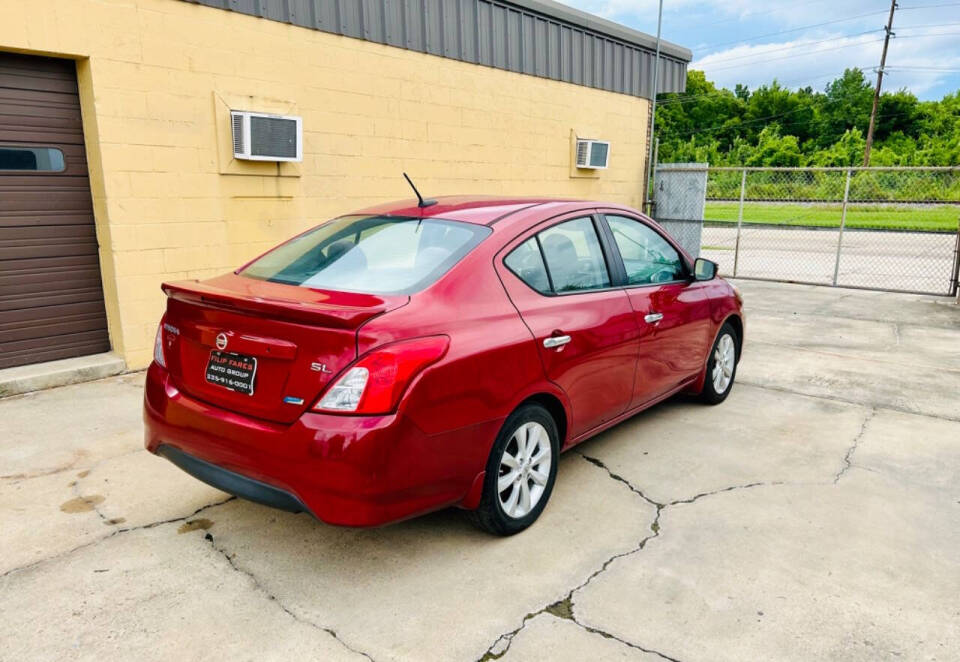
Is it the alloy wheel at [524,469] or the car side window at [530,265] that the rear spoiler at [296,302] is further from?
the alloy wheel at [524,469]

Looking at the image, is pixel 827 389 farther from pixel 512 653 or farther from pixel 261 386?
pixel 261 386

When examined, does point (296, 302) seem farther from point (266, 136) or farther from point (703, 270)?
point (266, 136)

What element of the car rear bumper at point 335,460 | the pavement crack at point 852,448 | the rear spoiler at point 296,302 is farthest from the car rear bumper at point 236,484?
the pavement crack at point 852,448

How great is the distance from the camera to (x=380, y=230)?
3625 mm

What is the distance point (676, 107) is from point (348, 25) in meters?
58.9

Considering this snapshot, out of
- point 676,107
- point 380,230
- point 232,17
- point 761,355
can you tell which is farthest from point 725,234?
point 676,107

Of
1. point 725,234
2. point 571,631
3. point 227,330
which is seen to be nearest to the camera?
point 571,631

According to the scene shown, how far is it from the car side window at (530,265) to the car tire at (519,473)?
623 millimetres

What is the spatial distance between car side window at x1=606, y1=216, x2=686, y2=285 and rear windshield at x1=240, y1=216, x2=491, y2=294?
3.92 ft

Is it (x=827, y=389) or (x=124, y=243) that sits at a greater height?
(x=124, y=243)

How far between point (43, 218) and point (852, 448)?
6.39m

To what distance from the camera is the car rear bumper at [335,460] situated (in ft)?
8.46

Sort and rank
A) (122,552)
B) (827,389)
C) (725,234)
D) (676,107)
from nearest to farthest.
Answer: (122,552), (827,389), (725,234), (676,107)

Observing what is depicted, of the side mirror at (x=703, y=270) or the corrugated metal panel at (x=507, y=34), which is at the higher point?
the corrugated metal panel at (x=507, y=34)
